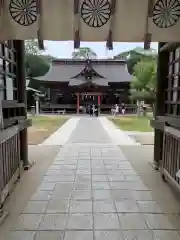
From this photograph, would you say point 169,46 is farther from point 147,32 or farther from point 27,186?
point 27,186

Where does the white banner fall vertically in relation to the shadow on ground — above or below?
above

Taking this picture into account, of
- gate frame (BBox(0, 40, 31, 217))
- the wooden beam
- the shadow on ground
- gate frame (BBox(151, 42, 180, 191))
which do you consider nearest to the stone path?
the shadow on ground

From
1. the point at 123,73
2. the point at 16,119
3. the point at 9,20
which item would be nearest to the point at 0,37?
the point at 9,20

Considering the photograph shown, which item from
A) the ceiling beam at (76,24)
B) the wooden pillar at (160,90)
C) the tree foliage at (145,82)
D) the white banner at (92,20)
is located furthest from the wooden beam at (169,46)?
the tree foliage at (145,82)

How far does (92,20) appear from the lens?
2951mm

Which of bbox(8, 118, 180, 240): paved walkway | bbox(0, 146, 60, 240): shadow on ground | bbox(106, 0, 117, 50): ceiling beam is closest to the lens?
bbox(8, 118, 180, 240): paved walkway

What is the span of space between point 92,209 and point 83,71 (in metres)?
27.3

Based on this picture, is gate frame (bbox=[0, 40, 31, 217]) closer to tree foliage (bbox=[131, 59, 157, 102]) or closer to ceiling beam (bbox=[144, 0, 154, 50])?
ceiling beam (bbox=[144, 0, 154, 50])

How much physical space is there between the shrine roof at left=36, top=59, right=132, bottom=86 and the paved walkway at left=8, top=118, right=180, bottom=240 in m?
24.3

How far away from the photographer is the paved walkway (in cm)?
251

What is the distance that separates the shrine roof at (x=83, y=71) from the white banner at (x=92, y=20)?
2534 centimetres

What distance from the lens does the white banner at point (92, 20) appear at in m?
2.88

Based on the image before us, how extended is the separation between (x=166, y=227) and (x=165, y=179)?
5.33 feet

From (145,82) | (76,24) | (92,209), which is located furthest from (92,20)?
(145,82)
